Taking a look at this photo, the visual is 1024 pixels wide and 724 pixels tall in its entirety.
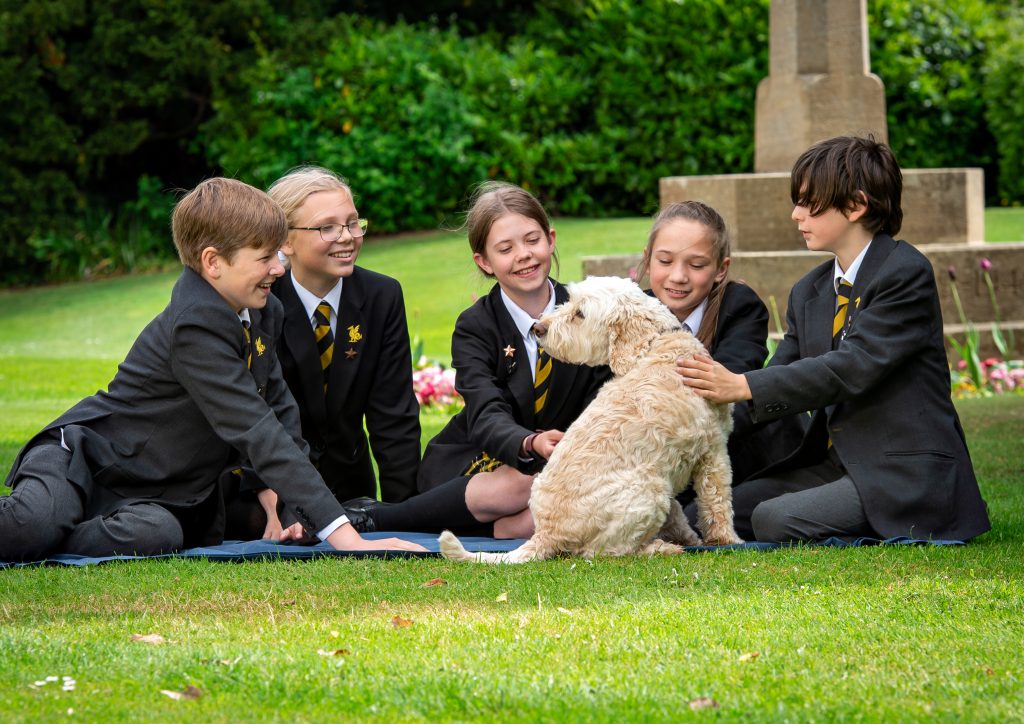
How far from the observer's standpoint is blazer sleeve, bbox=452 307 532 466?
5.58m

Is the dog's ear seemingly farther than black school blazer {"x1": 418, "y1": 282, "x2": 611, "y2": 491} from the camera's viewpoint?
No

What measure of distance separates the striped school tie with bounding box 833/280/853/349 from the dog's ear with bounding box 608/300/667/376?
2.90ft

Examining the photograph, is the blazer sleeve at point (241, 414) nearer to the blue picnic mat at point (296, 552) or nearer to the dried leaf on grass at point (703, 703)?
the blue picnic mat at point (296, 552)

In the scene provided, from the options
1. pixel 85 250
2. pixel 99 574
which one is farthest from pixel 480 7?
pixel 99 574

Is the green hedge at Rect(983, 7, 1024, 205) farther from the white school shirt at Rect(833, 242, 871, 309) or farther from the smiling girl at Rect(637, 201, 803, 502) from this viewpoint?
the white school shirt at Rect(833, 242, 871, 309)

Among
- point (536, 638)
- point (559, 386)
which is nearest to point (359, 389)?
point (559, 386)

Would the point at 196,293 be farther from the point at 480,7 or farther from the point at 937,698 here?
the point at 480,7

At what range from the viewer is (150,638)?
388cm

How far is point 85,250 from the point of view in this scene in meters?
22.0

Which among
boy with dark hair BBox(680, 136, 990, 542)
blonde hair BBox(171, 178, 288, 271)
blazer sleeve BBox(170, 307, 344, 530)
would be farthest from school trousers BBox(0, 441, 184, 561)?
boy with dark hair BBox(680, 136, 990, 542)

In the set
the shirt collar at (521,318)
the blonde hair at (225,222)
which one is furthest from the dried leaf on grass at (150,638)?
the shirt collar at (521,318)

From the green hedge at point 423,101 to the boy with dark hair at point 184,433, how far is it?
45.5ft

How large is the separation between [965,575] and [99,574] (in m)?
3.13

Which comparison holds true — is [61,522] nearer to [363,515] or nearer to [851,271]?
[363,515]
